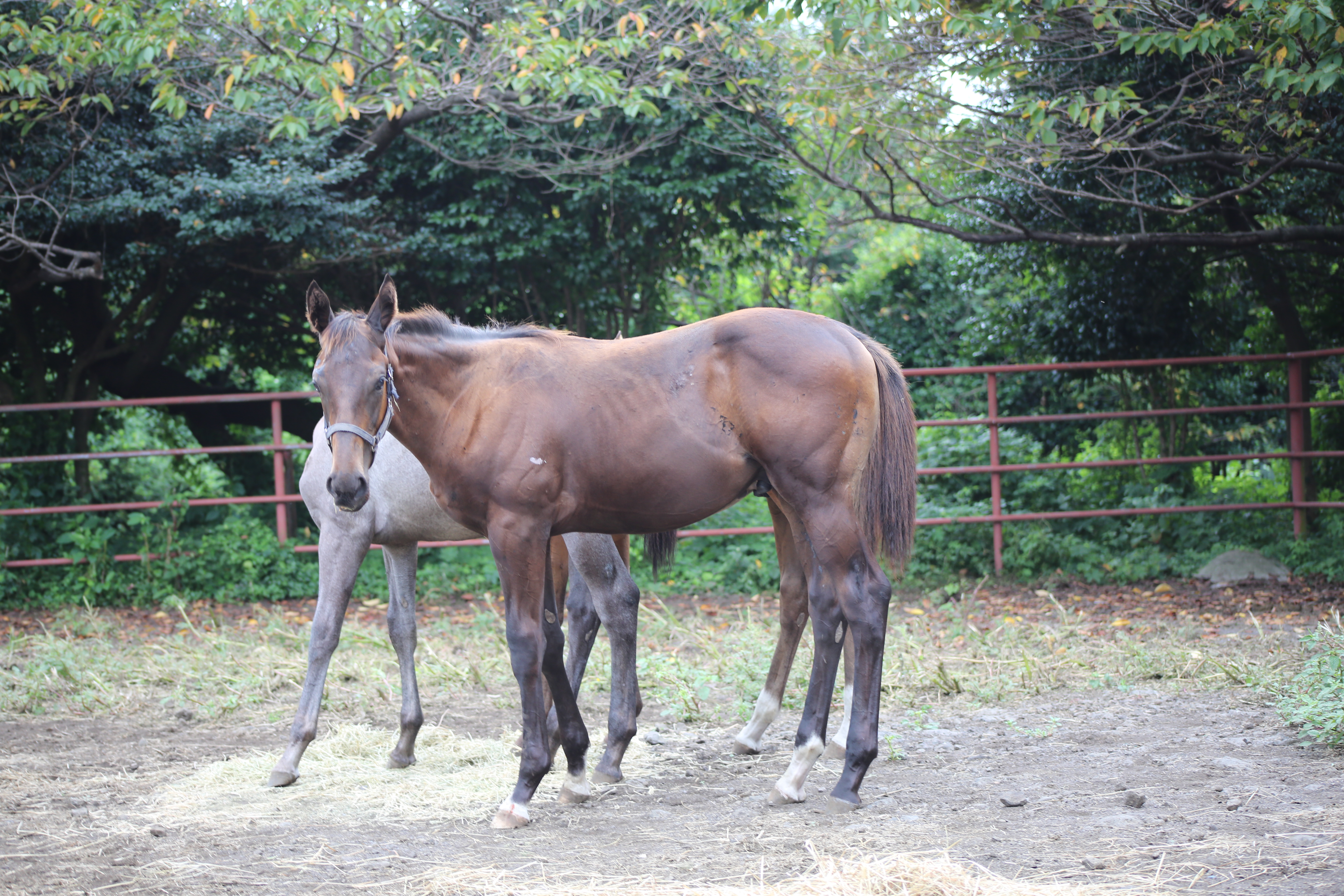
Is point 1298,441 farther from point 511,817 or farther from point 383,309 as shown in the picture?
point 383,309

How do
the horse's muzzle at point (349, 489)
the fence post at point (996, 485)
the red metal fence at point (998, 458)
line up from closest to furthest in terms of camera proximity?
the horse's muzzle at point (349, 489) < the red metal fence at point (998, 458) < the fence post at point (996, 485)

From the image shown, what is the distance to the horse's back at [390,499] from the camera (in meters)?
4.61

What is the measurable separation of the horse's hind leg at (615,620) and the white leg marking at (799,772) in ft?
2.45

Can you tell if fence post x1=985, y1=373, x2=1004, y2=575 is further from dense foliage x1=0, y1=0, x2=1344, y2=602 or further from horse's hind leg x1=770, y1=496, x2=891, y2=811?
horse's hind leg x1=770, y1=496, x2=891, y2=811

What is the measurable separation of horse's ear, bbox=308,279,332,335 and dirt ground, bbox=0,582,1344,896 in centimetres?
179

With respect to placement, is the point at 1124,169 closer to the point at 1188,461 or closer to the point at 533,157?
the point at 1188,461

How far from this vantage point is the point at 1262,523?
8.88 m

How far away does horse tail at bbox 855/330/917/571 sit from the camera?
3.82 m

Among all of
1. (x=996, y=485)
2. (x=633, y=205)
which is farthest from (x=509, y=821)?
(x=633, y=205)

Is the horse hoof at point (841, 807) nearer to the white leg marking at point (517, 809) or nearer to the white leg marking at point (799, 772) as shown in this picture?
the white leg marking at point (799, 772)

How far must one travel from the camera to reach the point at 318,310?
3678mm

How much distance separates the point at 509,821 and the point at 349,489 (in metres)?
1.29

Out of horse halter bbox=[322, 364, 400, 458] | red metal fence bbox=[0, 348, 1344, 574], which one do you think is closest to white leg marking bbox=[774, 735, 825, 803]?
horse halter bbox=[322, 364, 400, 458]

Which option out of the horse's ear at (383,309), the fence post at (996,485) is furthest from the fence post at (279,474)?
the fence post at (996,485)
